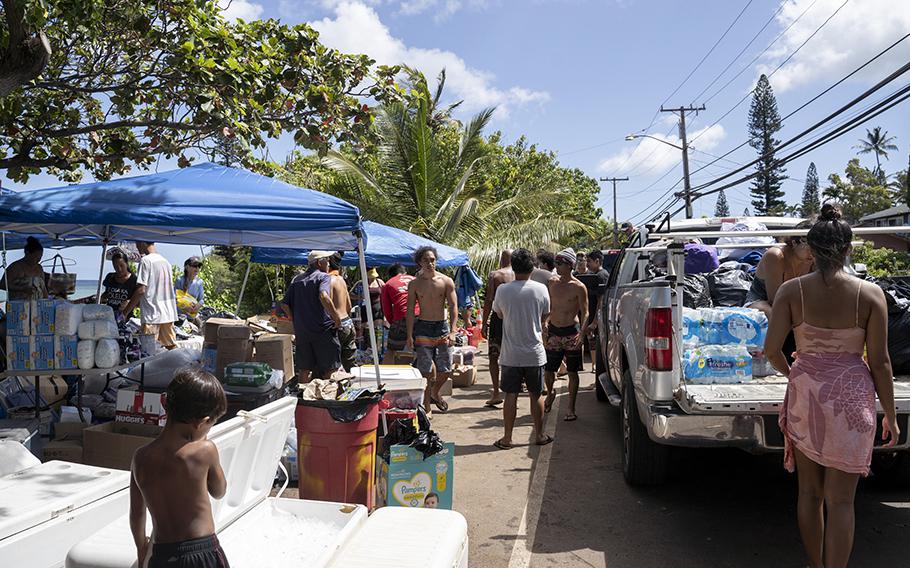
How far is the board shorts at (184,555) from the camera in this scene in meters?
2.56

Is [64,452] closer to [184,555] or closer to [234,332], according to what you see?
[234,332]

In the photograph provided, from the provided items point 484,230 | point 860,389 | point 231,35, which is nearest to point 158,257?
point 231,35

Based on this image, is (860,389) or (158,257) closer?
(860,389)

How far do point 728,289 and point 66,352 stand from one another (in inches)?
230

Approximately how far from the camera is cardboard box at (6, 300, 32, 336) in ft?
19.2

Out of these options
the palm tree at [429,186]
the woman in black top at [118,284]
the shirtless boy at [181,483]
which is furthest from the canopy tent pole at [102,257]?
the palm tree at [429,186]

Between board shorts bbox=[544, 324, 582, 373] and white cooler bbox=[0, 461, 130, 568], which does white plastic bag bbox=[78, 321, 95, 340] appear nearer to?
white cooler bbox=[0, 461, 130, 568]

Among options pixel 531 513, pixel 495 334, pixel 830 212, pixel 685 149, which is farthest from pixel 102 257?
pixel 685 149

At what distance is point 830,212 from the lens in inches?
172

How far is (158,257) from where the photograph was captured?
9.33m

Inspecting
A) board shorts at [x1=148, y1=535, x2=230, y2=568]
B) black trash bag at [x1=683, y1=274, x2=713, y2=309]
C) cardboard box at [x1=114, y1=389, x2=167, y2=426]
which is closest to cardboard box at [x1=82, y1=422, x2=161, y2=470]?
cardboard box at [x1=114, y1=389, x2=167, y2=426]

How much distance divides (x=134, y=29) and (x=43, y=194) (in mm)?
2145

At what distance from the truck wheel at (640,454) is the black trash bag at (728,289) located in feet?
4.39

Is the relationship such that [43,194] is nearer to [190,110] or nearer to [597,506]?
[190,110]
